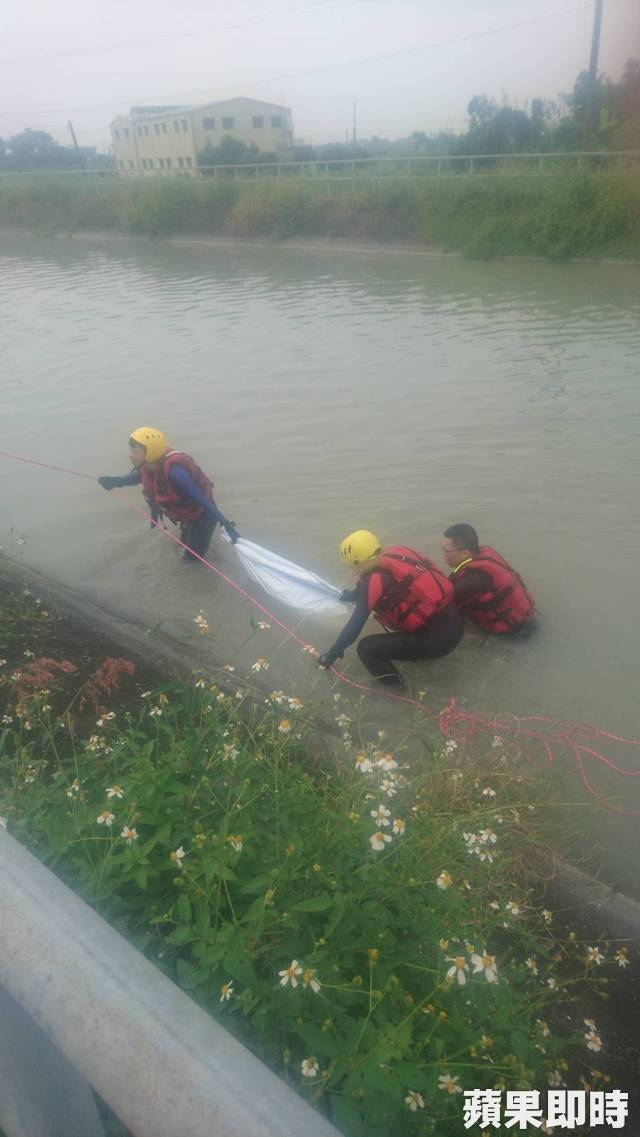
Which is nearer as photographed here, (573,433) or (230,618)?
(230,618)

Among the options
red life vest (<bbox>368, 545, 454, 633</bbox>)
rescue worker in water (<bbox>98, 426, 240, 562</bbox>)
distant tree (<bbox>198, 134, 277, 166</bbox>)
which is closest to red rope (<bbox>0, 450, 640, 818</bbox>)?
red life vest (<bbox>368, 545, 454, 633</bbox>)

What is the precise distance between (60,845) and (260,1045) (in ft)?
2.59

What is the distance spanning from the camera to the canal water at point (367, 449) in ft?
20.1

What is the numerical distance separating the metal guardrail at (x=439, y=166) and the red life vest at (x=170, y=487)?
24.1 meters

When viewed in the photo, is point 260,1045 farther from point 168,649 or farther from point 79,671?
point 168,649

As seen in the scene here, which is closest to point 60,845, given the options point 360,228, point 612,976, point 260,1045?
point 260,1045

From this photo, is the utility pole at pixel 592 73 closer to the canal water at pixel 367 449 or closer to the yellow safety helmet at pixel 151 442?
the canal water at pixel 367 449

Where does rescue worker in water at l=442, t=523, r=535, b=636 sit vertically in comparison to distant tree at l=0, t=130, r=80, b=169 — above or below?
below

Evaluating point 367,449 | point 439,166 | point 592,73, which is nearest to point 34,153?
point 439,166

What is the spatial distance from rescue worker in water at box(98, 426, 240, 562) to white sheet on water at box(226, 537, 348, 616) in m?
0.24

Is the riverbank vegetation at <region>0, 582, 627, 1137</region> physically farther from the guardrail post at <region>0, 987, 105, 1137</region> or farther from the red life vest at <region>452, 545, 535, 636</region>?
the red life vest at <region>452, 545, 535, 636</region>

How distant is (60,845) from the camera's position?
7.48 feet

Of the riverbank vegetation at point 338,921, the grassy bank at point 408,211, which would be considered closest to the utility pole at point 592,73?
the grassy bank at point 408,211

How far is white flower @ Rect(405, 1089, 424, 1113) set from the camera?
66.1 inches
